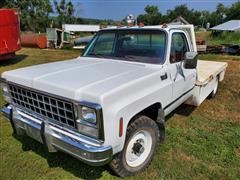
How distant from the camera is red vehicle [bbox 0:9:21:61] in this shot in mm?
10953

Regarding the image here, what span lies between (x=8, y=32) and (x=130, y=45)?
29.6 feet

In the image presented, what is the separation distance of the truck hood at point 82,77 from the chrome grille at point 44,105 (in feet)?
0.35

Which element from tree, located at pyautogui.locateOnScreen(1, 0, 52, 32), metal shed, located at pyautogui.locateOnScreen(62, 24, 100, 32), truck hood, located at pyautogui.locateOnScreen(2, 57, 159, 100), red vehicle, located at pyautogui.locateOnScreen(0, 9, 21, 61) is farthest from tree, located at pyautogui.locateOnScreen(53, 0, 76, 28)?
truck hood, located at pyautogui.locateOnScreen(2, 57, 159, 100)

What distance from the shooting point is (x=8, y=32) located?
36.9 feet

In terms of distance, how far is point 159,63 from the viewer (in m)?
3.67

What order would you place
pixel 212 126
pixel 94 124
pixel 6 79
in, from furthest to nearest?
pixel 212 126 < pixel 6 79 < pixel 94 124

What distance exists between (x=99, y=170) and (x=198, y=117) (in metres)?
2.77

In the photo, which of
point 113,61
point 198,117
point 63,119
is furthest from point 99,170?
point 198,117

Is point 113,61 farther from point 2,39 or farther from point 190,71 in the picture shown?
point 2,39

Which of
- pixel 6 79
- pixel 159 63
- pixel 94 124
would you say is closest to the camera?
pixel 94 124

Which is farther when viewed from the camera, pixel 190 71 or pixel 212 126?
pixel 212 126

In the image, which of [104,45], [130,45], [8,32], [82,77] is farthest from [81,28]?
[82,77]

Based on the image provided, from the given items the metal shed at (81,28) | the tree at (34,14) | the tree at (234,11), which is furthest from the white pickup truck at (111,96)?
the tree at (234,11)

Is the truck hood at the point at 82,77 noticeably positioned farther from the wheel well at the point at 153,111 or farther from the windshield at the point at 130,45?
the wheel well at the point at 153,111
